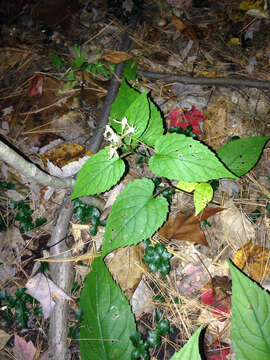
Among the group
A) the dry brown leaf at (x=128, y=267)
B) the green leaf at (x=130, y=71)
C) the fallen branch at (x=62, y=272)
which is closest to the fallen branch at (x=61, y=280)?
the fallen branch at (x=62, y=272)

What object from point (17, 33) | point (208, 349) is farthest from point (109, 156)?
point (17, 33)

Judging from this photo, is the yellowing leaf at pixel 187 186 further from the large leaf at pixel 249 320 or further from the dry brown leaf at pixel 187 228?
the large leaf at pixel 249 320

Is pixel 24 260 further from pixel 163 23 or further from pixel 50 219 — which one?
pixel 163 23

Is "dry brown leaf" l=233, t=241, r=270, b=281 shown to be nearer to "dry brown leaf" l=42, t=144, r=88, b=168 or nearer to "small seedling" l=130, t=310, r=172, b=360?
"small seedling" l=130, t=310, r=172, b=360

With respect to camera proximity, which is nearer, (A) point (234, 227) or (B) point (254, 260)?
(B) point (254, 260)

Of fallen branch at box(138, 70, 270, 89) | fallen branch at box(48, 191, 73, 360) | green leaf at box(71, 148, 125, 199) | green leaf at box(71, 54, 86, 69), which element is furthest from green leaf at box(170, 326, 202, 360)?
green leaf at box(71, 54, 86, 69)

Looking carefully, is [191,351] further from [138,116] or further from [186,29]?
[186,29]

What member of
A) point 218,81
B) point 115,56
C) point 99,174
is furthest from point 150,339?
→ point 115,56
